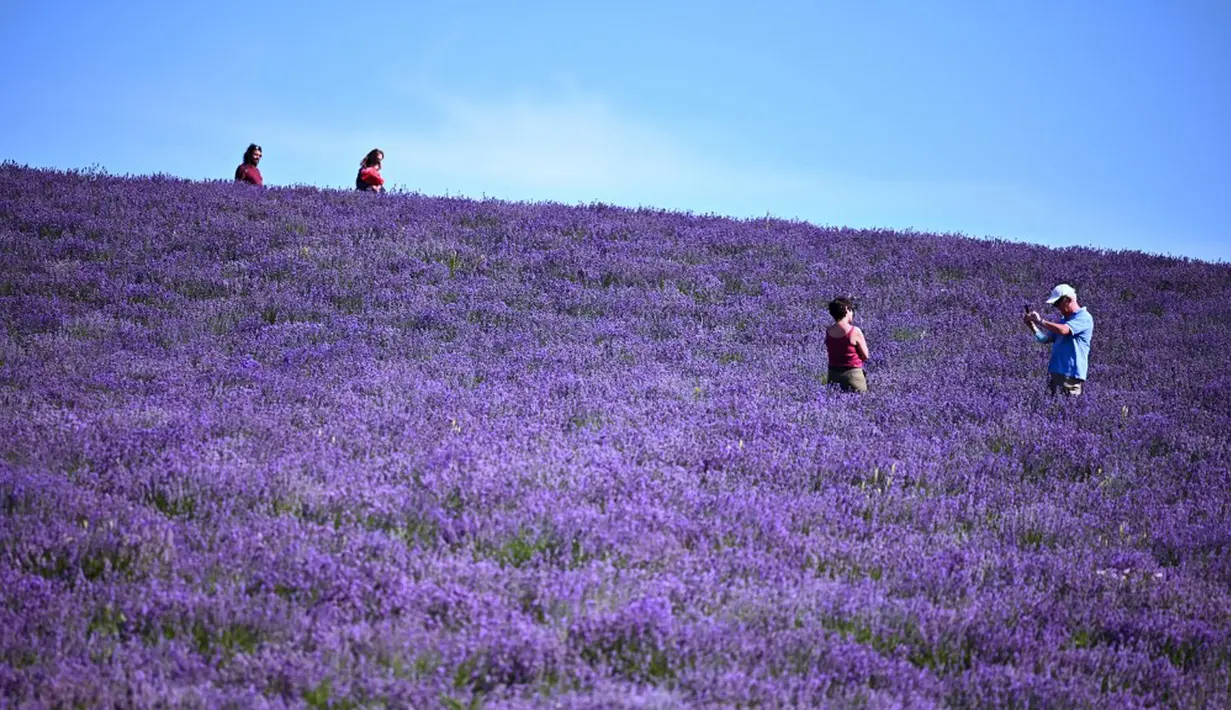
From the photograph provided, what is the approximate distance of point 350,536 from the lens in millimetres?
3883

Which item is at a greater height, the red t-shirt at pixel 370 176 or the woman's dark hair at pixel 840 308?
the red t-shirt at pixel 370 176

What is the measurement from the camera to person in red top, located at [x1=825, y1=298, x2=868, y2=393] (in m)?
7.97

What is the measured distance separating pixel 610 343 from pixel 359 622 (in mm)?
6227

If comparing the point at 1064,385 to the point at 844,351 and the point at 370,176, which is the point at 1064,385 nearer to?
the point at 844,351

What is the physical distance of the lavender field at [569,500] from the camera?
3.09 metres

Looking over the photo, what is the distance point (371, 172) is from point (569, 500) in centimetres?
1283

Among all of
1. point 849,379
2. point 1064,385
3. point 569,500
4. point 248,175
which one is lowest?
point 569,500

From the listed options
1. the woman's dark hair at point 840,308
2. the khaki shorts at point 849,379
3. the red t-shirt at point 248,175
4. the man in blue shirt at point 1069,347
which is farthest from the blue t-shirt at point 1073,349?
the red t-shirt at point 248,175

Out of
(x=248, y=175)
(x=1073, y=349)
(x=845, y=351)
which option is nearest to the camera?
(x=845, y=351)

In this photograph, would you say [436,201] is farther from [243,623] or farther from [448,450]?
[243,623]

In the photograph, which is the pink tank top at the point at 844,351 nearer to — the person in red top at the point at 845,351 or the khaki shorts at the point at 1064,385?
the person in red top at the point at 845,351

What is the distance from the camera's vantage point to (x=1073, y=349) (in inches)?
329

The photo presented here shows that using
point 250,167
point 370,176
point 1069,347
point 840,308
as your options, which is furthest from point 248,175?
point 1069,347

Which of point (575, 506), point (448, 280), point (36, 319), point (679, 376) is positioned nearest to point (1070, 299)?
point (679, 376)
